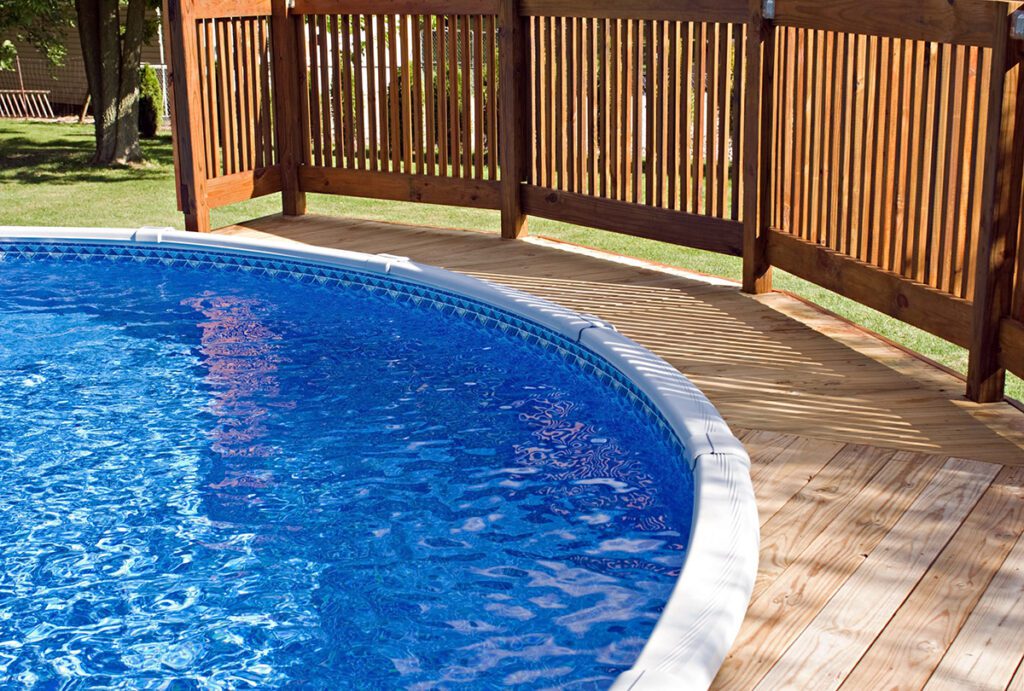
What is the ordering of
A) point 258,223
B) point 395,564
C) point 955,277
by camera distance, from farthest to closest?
point 258,223 → point 955,277 → point 395,564

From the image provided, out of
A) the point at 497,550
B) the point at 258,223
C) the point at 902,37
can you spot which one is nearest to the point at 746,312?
the point at 902,37

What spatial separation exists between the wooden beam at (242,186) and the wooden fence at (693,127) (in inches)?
0.6

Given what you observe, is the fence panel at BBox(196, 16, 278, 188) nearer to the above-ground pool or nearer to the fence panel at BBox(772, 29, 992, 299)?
the above-ground pool

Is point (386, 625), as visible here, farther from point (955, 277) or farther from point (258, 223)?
point (258, 223)

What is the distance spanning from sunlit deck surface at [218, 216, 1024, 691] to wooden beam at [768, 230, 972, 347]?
22 cm

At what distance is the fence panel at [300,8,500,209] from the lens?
28.8 feet

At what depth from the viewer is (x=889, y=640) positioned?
10.9 feet

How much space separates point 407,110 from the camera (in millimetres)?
9172

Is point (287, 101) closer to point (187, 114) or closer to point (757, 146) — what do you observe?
point (187, 114)

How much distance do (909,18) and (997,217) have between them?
41.3 inches

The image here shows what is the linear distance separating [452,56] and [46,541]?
210 inches

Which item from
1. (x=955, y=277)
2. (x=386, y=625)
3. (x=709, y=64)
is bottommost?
(x=386, y=625)

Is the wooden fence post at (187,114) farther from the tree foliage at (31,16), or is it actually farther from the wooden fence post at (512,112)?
the tree foliage at (31,16)

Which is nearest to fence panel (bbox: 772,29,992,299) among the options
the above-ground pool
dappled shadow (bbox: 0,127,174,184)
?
the above-ground pool
